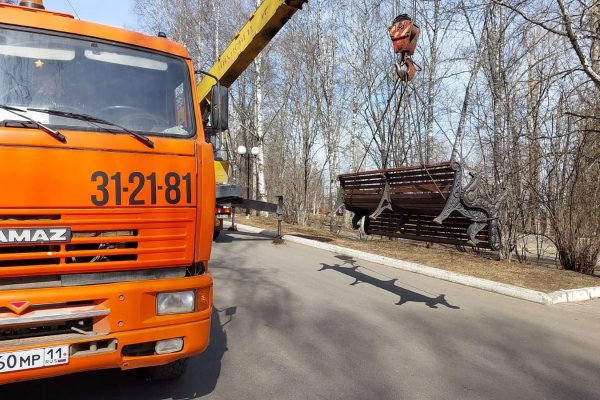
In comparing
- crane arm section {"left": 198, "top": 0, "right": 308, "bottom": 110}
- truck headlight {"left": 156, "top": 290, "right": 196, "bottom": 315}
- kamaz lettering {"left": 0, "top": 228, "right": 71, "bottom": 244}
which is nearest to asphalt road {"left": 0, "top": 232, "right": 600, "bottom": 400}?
truck headlight {"left": 156, "top": 290, "right": 196, "bottom": 315}

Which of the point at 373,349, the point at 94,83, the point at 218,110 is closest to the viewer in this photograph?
the point at 94,83

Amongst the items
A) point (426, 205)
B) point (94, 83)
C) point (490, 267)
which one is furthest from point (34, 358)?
point (490, 267)

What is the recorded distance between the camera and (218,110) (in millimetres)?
4434

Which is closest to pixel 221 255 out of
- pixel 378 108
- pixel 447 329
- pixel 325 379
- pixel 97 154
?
pixel 447 329

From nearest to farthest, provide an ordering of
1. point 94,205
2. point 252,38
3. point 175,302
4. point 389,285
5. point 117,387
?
point 94,205 < point 175,302 < point 117,387 < point 389,285 < point 252,38

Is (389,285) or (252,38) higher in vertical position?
(252,38)

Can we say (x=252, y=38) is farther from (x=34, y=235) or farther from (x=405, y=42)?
(x=34, y=235)

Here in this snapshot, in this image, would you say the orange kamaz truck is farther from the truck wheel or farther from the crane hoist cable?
the crane hoist cable

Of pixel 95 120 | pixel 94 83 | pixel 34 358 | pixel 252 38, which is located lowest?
pixel 34 358

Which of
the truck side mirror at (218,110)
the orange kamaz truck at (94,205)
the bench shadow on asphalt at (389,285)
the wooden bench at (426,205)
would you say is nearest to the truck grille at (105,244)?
the orange kamaz truck at (94,205)

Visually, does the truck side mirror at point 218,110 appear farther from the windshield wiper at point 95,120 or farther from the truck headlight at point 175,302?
the truck headlight at point 175,302

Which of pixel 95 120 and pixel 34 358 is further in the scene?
pixel 95 120

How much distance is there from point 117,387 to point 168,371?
43 centimetres

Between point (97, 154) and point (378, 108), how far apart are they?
57.4 feet
